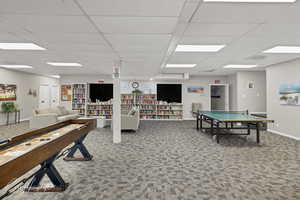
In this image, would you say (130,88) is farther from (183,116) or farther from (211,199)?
(211,199)

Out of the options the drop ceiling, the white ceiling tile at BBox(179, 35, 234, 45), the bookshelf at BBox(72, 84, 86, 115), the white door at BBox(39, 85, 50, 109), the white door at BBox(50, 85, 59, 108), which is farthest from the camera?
the white door at BBox(50, 85, 59, 108)

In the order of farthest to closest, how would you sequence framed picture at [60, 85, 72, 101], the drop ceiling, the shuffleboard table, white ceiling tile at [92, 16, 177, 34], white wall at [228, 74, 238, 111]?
framed picture at [60, 85, 72, 101] → white wall at [228, 74, 238, 111] → white ceiling tile at [92, 16, 177, 34] → the drop ceiling → the shuffleboard table

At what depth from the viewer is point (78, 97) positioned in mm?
9633

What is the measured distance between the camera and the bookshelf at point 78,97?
9586 millimetres

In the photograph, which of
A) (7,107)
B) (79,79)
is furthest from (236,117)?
(7,107)

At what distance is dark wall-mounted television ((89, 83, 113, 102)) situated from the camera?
1013 cm

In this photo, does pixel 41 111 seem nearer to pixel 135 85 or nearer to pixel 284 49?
pixel 135 85

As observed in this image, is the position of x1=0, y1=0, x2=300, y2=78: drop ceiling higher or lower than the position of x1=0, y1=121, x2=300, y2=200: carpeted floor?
higher

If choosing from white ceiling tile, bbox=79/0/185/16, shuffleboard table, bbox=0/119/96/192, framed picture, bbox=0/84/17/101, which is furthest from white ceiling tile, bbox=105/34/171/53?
framed picture, bbox=0/84/17/101

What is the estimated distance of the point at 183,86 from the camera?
1044 centimetres

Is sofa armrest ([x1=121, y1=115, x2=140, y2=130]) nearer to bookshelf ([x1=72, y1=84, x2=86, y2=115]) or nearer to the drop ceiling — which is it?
the drop ceiling

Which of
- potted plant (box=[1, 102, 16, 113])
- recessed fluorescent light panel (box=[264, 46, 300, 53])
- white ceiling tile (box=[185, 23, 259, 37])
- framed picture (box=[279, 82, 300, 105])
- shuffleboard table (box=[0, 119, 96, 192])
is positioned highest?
recessed fluorescent light panel (box=[264, 46, 300, 53])

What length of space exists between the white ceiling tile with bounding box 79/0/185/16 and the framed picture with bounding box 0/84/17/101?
8084 millimetres

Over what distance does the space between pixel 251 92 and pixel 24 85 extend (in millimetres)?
12104
